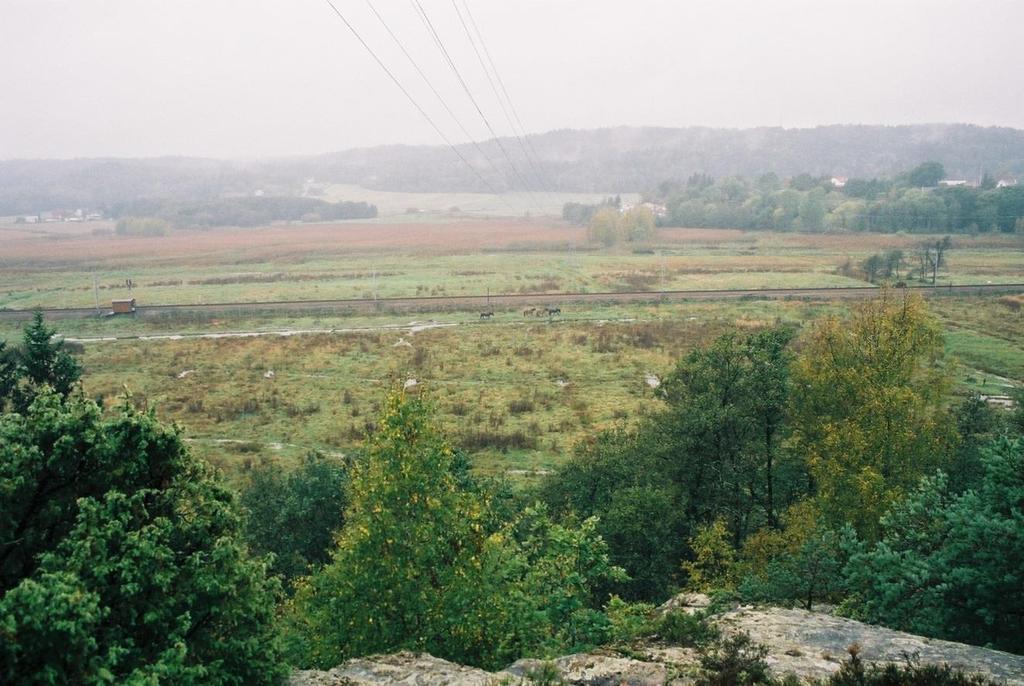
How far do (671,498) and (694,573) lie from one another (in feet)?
11.2

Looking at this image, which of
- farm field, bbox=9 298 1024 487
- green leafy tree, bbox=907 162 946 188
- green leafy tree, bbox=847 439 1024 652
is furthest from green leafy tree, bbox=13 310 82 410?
green leafy tree, bbox=907 162 946 188

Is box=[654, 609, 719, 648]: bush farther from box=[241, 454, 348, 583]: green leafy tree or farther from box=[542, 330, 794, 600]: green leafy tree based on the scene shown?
box=[241, 454, 348, 583]: green leafy tree

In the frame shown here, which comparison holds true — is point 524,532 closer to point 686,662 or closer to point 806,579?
point 806,579

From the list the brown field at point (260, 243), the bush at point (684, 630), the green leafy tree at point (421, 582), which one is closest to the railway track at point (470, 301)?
the brown field at point (260, 243)

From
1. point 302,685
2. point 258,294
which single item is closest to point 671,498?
point 302,685

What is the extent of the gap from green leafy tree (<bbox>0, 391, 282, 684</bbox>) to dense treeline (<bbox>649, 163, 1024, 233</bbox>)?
532ft

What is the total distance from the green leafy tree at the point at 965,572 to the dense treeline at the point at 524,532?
0.05 metres

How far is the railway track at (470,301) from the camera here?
7688 cm

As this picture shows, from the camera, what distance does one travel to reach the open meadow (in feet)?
135

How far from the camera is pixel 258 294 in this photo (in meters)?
92.5

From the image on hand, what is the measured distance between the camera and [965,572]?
11336 mm

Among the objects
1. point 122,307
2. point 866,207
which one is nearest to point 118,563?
point 122,307

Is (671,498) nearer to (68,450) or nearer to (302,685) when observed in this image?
(302,685)

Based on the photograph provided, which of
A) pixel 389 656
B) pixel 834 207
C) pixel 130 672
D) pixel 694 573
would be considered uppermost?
pixel 834 207
